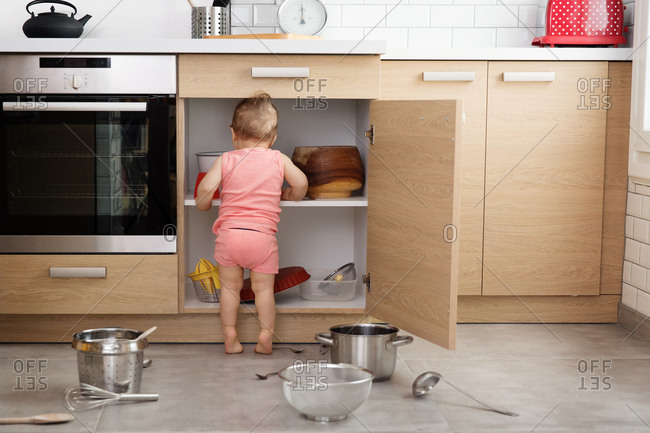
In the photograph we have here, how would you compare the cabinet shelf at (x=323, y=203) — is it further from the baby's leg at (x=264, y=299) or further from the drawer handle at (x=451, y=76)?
the drawer handle at (x=451, y=76)

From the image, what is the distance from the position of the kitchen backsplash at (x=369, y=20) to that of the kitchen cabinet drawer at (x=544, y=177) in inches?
18.9

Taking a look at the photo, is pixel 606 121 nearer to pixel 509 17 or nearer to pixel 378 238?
pixel 509 17

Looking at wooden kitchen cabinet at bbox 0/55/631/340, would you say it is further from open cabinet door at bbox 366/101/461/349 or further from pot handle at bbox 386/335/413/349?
pot handle at bbox 386/335/413/349

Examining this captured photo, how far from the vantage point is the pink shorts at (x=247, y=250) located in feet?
8.37

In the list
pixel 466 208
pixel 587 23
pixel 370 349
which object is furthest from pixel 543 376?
pixel 587 23

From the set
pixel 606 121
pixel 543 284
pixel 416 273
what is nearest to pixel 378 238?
pixel 416 273

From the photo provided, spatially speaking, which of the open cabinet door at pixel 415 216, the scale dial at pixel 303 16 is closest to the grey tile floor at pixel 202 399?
the open cabinet door at pixel 415 216

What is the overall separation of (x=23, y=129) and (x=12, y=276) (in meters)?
0.49

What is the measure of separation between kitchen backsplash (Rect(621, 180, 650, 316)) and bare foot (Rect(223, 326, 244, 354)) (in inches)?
58.2

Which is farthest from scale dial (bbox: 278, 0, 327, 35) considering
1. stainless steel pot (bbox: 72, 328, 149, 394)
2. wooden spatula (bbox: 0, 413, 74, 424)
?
wooden spatula (bbox: 0, 413, 74, 424)

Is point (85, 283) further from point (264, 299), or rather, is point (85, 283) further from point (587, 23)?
point (587, 23)

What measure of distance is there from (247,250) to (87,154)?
62 cm

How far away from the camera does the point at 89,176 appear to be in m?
2.56

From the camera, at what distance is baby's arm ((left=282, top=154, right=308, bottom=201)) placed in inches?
103
